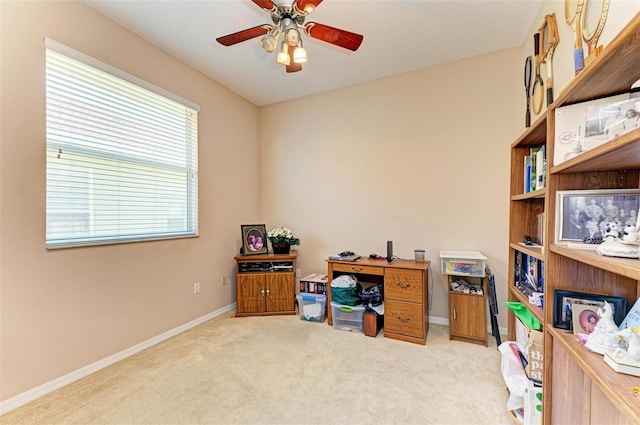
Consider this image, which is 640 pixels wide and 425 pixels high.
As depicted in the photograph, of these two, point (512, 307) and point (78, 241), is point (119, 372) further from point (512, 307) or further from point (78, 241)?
point (512, 307)

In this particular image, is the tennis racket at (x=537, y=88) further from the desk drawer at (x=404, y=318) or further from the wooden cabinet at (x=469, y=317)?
the desk drawer at (x=404, y=318)

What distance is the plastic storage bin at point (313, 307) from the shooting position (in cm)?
308

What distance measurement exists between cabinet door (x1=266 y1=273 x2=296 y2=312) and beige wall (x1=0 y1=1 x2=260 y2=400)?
28.4 inches

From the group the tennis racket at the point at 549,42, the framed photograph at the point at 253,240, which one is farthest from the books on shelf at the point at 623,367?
the framed photograph at the point at 253,240

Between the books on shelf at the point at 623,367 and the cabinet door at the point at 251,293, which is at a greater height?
the books on shelf at the point at 623,367

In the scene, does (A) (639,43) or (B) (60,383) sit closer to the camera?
(A) (639,43)

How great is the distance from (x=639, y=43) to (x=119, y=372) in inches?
129

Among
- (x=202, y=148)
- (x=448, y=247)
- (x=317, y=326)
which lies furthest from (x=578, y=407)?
(x=202, y=148)

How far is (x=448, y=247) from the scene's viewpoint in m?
2.90

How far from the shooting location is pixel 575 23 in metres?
1.44

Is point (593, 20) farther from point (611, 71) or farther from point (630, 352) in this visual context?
point (630, 352)

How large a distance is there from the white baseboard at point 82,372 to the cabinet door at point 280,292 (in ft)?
2.72

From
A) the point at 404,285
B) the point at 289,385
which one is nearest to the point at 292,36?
the point at 404,285

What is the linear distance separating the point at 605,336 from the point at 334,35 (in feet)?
6.55
